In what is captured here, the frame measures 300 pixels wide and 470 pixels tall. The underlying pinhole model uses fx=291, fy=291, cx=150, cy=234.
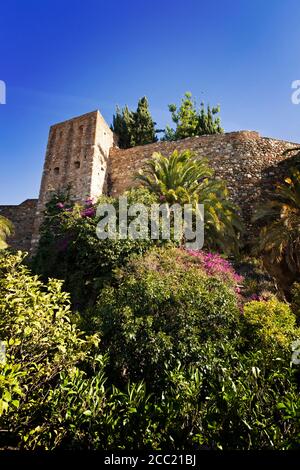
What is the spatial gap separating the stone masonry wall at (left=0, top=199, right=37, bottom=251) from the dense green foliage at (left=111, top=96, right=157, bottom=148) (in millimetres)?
7253

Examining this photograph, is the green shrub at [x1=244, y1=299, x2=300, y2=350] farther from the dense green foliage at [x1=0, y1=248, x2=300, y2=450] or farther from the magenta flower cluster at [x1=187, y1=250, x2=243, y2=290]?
the magenta flower cluster at [x1=187, y1=250, x2=243, y2=290]

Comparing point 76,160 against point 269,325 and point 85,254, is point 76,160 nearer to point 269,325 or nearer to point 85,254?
point 85,254

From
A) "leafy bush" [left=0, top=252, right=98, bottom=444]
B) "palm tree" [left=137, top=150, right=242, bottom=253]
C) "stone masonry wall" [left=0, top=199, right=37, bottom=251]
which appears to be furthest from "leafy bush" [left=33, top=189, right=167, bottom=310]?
"stone masonry wall" [left=0, top=199, right=37, bottom=251]

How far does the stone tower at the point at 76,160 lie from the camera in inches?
487

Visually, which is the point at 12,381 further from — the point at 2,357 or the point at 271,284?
the point at 271,284

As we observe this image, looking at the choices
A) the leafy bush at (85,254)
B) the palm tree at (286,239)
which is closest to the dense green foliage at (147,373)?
the leafy bush at (85,254)

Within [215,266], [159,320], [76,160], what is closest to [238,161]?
[215,266]

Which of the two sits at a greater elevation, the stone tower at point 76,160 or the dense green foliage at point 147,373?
the stone tower at point 76,160

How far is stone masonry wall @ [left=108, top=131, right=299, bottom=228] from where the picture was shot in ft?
37.0

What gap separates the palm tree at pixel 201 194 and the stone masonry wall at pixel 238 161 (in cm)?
151

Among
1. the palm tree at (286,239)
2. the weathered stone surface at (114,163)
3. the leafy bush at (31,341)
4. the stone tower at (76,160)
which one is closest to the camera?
the leafy bush at (31,341)

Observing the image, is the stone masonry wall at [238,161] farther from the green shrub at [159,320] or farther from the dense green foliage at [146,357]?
the green shrub at [159,320]

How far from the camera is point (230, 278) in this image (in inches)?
252
